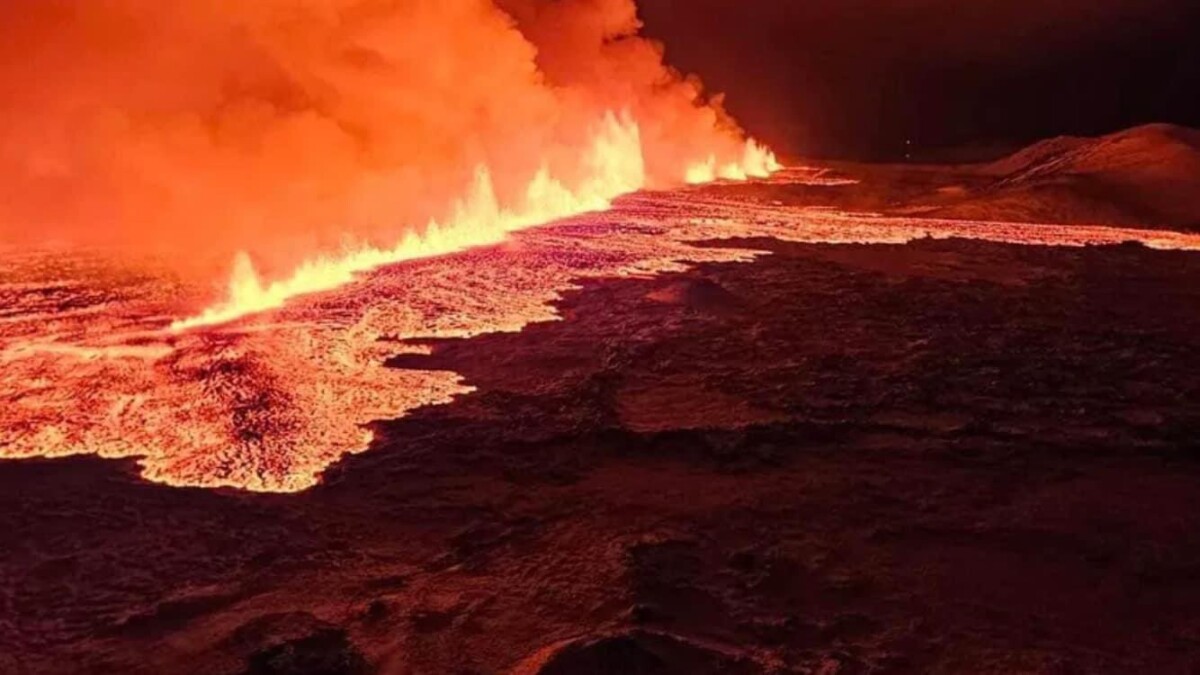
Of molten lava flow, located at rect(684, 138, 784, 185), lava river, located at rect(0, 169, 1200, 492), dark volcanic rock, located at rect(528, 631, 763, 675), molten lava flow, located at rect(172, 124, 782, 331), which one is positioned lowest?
dark volcanic rock, located at rect(528, 631, 763, 675)

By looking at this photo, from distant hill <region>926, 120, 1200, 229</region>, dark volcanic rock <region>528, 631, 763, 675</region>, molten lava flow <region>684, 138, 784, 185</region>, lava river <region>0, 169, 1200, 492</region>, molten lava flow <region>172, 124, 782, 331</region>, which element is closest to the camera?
dark volcanic rock <region>528, 631, 763, 675</region>

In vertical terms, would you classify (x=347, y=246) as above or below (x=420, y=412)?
above

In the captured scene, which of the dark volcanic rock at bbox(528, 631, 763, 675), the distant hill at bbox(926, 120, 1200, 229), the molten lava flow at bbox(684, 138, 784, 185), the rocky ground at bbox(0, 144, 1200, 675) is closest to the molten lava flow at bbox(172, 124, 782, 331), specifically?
the rocky ground at bbox(0, 144, 1200, 675)

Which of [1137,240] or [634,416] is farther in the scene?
[1137,240]

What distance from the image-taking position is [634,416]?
7371 mm

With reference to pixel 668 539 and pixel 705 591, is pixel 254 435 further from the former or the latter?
pixel 705 591

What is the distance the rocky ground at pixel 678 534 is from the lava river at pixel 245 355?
1.21ft

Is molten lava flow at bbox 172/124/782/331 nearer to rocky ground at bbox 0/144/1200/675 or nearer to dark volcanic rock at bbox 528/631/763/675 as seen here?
rocky ground at bbox 0/144/1200/675

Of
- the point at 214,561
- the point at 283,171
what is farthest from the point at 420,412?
the point at 283,171

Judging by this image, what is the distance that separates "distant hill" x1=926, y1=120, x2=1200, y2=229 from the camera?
27531 mm

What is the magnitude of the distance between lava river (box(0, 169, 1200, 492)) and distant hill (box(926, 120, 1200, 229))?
15.2 m

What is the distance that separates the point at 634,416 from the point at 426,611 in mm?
3228

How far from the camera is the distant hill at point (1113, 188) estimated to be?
27.5 m

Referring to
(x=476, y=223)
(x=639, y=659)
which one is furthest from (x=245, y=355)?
(x=476, y=223)
